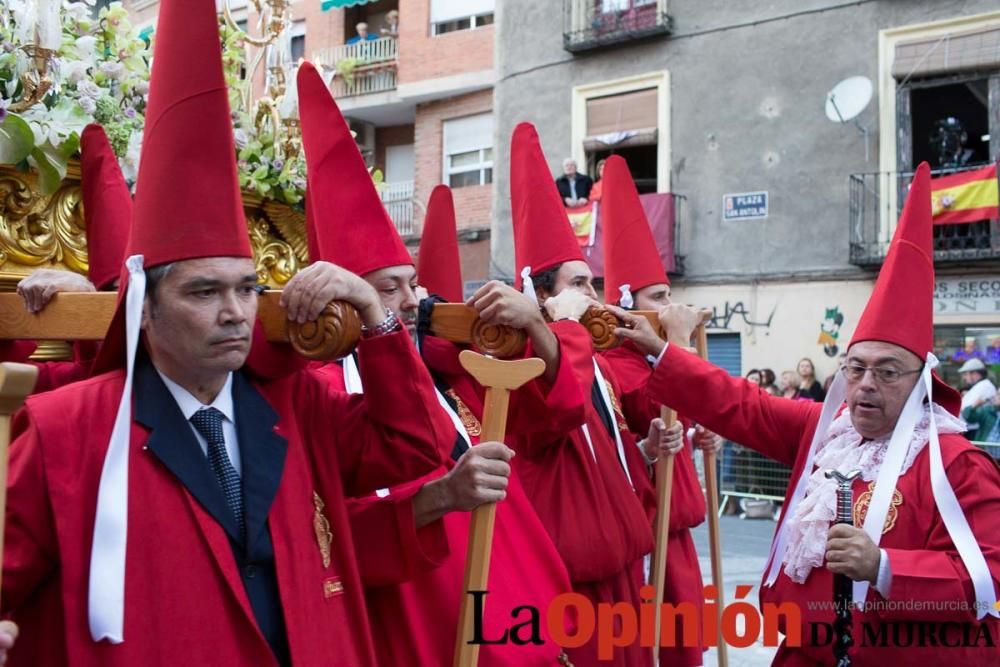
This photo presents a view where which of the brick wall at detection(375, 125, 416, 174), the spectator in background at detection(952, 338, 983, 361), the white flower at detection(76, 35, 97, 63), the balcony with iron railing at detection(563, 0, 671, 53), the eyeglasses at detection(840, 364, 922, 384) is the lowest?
the spectator in background at detection(952, 338, 983, 361)

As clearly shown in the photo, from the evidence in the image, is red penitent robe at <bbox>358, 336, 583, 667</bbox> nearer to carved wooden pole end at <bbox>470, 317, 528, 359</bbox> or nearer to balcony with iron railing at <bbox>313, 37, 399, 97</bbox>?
carved wooden pole end at <bbox>470, 317, 528, 359</bbox>

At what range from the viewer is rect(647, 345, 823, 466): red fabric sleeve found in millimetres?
3564

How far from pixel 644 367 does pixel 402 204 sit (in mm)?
16833

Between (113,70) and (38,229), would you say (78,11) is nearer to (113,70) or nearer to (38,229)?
(113,70)

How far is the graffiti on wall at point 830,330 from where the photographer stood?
1444cm

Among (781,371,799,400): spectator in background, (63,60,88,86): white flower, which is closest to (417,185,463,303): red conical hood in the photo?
(63,60,88,86): white flower

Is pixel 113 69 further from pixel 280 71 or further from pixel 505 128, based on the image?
pixel 505 128

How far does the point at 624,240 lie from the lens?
16.0ft

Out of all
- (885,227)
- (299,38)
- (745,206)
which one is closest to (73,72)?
(885,227)

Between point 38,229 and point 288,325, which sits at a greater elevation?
point 38,229

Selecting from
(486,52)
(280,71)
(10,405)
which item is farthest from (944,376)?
(10,405)

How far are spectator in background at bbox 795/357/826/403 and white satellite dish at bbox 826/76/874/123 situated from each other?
352 cm

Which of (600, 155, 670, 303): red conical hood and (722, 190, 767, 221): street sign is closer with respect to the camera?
(600, 155, 670, 303): red conical hood

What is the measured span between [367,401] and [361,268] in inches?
19.9
